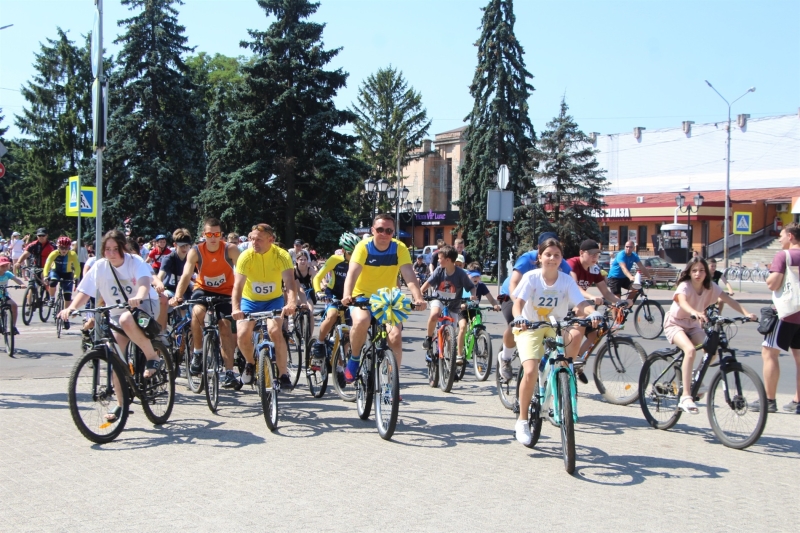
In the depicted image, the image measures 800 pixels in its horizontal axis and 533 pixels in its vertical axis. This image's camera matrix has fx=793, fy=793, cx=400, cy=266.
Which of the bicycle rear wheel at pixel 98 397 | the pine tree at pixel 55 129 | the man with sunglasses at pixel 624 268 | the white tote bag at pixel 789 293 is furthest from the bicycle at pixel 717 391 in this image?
the pine tree at pixel 55 129

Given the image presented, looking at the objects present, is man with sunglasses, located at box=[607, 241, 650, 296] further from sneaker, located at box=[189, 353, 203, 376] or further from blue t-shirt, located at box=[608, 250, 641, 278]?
sneaker, located at box=[189, 353, 203, 376]

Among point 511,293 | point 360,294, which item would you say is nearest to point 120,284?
point 360,294

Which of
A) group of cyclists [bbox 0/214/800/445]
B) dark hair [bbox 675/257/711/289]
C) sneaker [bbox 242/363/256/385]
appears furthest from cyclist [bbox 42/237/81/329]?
dark hair [bbox 675/257/711/289]

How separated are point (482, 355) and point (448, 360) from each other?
0.86 m

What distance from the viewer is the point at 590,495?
539cm

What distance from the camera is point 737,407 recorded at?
6789 millimetres

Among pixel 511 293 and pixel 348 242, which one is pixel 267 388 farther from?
pixel 348 242

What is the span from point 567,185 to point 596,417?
139ft

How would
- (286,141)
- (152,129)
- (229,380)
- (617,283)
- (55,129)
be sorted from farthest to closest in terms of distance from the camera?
(55,129) → (152,129) → (286,141) → (617,283) → (229,380)

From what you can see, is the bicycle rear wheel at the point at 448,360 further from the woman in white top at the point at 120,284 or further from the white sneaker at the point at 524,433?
the woman in white top at the point at 120,284

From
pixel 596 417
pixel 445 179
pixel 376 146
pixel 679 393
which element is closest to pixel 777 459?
pixel 679 393

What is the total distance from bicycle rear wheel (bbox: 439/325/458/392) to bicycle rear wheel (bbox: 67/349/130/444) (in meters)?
3.97

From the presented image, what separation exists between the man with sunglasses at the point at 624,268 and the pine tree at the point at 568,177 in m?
32.2

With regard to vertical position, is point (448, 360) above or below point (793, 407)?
above
